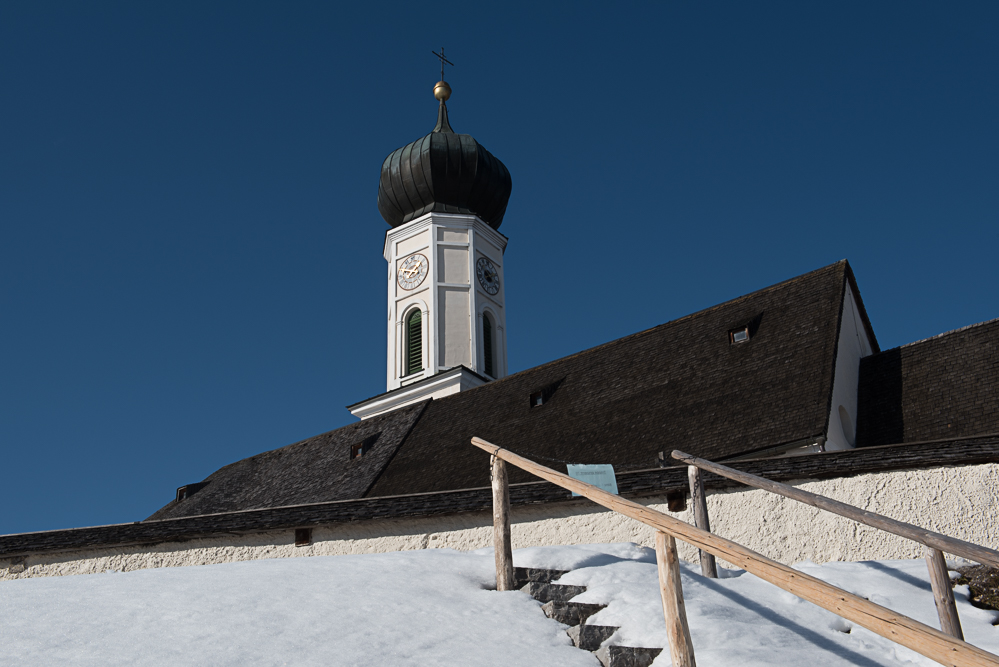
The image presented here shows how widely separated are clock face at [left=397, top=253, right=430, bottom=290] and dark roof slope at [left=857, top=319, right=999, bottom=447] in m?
18.7

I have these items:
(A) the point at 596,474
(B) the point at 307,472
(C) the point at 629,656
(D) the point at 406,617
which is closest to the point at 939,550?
(C) the point at 629,656

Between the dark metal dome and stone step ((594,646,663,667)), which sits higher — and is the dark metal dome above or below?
above

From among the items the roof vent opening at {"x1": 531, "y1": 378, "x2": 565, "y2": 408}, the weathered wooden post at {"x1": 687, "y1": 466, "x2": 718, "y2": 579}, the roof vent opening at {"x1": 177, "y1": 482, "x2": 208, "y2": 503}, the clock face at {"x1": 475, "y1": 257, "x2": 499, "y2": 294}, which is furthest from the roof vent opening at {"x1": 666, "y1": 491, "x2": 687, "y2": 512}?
the clock face at {"x1": 475, "y1": 257, "x2": 499, "y2": 294}

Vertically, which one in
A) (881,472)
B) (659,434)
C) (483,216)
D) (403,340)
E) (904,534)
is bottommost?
(904,534)

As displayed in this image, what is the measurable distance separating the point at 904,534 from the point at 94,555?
32.7 ft

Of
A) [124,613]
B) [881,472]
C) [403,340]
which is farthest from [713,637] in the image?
[403,340]

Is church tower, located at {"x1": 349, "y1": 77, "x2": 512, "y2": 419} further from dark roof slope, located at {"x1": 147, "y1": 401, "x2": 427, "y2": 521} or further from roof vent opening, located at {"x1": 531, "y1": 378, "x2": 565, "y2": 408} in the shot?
roof vent opening, located at {"x1": 531, "y1": 378, "x2": 565, "y2": 408}

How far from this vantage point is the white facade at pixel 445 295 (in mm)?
30703

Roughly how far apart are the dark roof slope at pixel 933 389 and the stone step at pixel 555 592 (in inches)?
327

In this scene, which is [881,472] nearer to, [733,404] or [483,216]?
[733,404]

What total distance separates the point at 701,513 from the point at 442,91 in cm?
3509

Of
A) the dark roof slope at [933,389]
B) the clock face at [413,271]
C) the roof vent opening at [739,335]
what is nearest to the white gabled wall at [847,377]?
the dark roof slope at [933,389]

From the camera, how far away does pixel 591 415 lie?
16109mm

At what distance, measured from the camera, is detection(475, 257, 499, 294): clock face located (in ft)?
107
